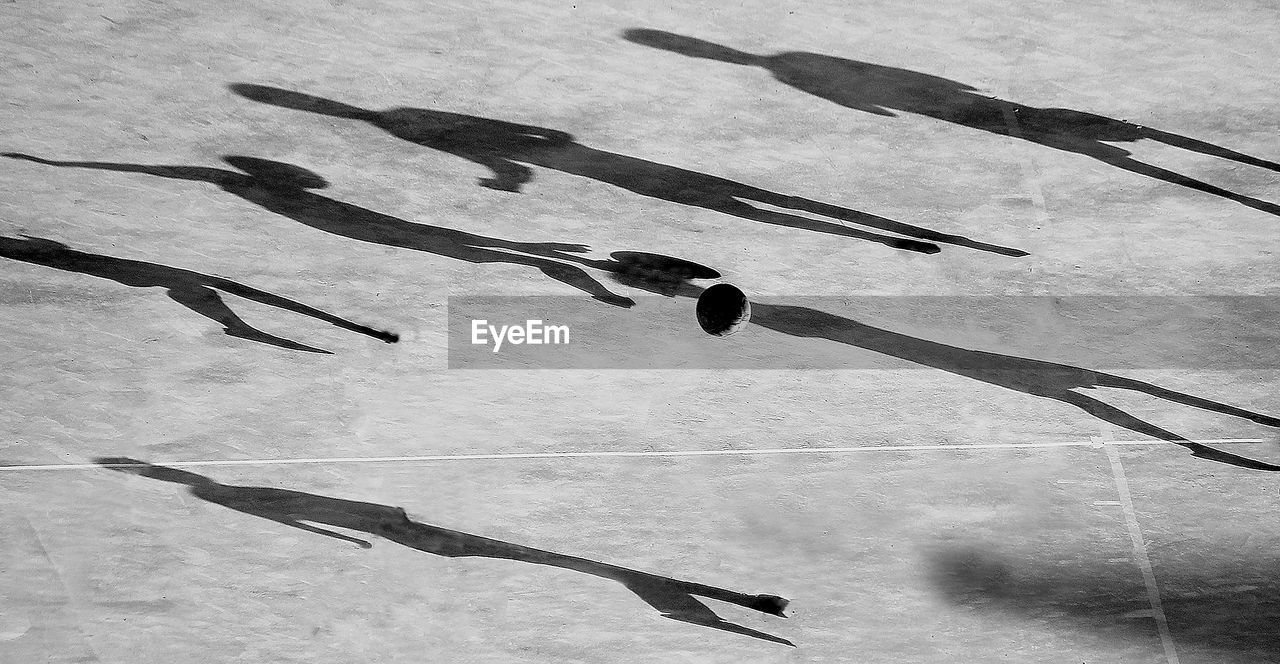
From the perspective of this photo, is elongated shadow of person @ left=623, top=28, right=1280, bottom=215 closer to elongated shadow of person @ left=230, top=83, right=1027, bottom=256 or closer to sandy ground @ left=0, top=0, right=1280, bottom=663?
sandy ground @ left=0, top=0, right=1280, bottom=663

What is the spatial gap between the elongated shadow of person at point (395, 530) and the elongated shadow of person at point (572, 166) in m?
3.33

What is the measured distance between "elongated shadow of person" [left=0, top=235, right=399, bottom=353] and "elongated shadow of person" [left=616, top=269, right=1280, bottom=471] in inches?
127

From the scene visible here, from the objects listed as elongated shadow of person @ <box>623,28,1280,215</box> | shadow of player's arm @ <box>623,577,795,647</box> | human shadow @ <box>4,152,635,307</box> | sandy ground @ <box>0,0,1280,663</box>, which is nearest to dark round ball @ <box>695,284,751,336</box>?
sandy ground @ <box>0,0,1280,663</box>

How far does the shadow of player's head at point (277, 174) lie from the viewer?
30.7ft

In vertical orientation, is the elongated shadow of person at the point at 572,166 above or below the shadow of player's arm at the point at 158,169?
above

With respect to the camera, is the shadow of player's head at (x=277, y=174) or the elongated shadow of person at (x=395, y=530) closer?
the elongated shadow of person at (x=395, y=530)

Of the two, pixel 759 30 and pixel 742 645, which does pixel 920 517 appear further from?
pixel 759 30

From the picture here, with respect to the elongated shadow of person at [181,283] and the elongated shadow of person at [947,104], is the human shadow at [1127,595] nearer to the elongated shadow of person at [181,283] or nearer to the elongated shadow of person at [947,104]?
the elongated shadow of person at [947,104]

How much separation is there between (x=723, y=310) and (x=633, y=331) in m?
0.96

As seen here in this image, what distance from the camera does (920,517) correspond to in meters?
9.05

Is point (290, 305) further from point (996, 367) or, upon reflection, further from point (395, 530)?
point (996, 367)

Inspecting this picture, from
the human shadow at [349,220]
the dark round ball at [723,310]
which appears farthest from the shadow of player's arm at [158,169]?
the dark round ball at [723,310]

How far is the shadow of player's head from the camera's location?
9.34 metres

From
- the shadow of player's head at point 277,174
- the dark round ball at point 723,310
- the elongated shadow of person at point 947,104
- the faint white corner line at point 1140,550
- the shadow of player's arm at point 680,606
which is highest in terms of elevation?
the elongated shadow of person at point 947,104
